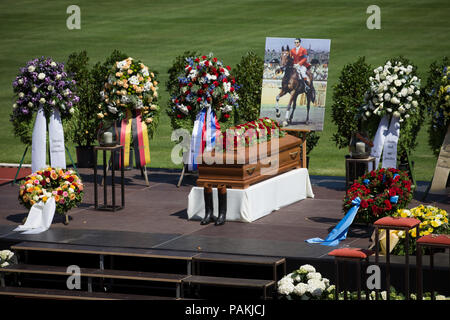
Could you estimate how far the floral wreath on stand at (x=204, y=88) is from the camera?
49.3 feet

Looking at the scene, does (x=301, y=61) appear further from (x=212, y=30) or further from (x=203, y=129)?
(x=212, y=30)

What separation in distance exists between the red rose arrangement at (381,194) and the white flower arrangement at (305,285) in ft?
5.93

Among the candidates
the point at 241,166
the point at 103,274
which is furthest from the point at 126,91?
the point at 103,274

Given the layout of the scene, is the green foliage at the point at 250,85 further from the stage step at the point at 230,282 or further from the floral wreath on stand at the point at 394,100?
the stage step at the point at 230,282

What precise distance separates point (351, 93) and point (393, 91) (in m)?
1.67

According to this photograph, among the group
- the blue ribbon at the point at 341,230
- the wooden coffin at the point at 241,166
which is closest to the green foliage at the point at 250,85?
the wooden coffin at the point at 241,166

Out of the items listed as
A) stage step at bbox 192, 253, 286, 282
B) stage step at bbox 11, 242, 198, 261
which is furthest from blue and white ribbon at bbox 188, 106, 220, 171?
stage step at bbox 192, 253, 286, 282

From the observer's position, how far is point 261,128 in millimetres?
13852

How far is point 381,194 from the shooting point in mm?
11750

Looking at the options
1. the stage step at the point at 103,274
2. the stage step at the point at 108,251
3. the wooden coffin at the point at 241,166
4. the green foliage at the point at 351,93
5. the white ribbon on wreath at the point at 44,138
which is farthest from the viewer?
the green foliage at the point at 351,93

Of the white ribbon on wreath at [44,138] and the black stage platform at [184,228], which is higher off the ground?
the white ribbon on wreath at [44,138]

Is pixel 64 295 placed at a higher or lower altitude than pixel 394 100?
lower

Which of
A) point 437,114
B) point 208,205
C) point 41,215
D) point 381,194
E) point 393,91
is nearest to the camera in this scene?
point 381,194
